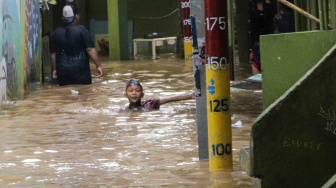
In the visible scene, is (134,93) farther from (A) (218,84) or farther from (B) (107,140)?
(A) (218,84)

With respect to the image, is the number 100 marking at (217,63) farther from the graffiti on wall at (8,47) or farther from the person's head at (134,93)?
the graffiti on wall at (8,47)

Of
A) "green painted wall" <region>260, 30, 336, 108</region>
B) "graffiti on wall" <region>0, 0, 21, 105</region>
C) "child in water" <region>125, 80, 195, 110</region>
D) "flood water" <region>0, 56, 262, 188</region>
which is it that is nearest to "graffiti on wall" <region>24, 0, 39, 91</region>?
"flood water" <region>0, 56, 262, 188</region>

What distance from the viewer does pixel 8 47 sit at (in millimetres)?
14875

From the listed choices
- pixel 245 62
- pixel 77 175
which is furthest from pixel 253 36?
pixel 77 175

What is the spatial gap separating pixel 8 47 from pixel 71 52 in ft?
9.92

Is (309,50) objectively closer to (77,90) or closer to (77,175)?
(77,175)

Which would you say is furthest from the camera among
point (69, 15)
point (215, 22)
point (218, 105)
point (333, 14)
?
point (69, 15)

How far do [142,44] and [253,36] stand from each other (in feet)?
25.8

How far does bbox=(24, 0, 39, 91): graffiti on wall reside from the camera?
17.1 metres

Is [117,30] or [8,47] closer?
[8,47]

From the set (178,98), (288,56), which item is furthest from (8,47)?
(288,56)

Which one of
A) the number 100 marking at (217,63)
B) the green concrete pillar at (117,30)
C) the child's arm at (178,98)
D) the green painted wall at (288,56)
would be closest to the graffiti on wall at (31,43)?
the child's arm at (178,98)

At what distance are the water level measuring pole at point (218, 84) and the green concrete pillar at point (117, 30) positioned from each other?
17977 mm

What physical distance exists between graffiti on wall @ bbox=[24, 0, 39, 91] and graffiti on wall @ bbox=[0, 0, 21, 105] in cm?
103
